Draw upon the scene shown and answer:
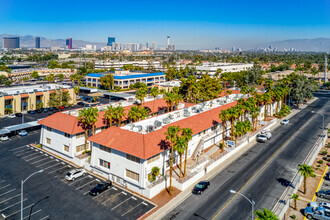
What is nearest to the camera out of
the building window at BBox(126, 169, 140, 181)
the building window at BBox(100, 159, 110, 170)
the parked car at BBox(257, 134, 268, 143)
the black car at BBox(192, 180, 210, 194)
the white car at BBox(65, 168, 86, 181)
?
the black car at BBox(192, 180, 210, 194)

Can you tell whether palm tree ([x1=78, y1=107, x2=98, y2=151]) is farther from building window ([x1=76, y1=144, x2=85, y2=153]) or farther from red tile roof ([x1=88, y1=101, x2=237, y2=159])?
red tile roof ([x1=88, y1=101, x2=237, y2=159])

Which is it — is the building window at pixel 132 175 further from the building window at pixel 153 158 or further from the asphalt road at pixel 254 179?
the asphalt road at pixel 254 179

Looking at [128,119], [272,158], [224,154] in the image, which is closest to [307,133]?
[272,158]

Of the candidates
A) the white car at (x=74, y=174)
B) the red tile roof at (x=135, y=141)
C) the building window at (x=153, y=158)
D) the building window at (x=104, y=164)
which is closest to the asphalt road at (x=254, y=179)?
the building window at (x=153, y=158)

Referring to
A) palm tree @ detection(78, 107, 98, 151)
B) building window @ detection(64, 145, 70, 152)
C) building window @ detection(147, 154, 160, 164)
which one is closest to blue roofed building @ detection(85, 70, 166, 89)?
palm tree @ detection(78, 107, 98, 151)

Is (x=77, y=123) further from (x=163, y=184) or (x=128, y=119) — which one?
(x=163, y=184)
